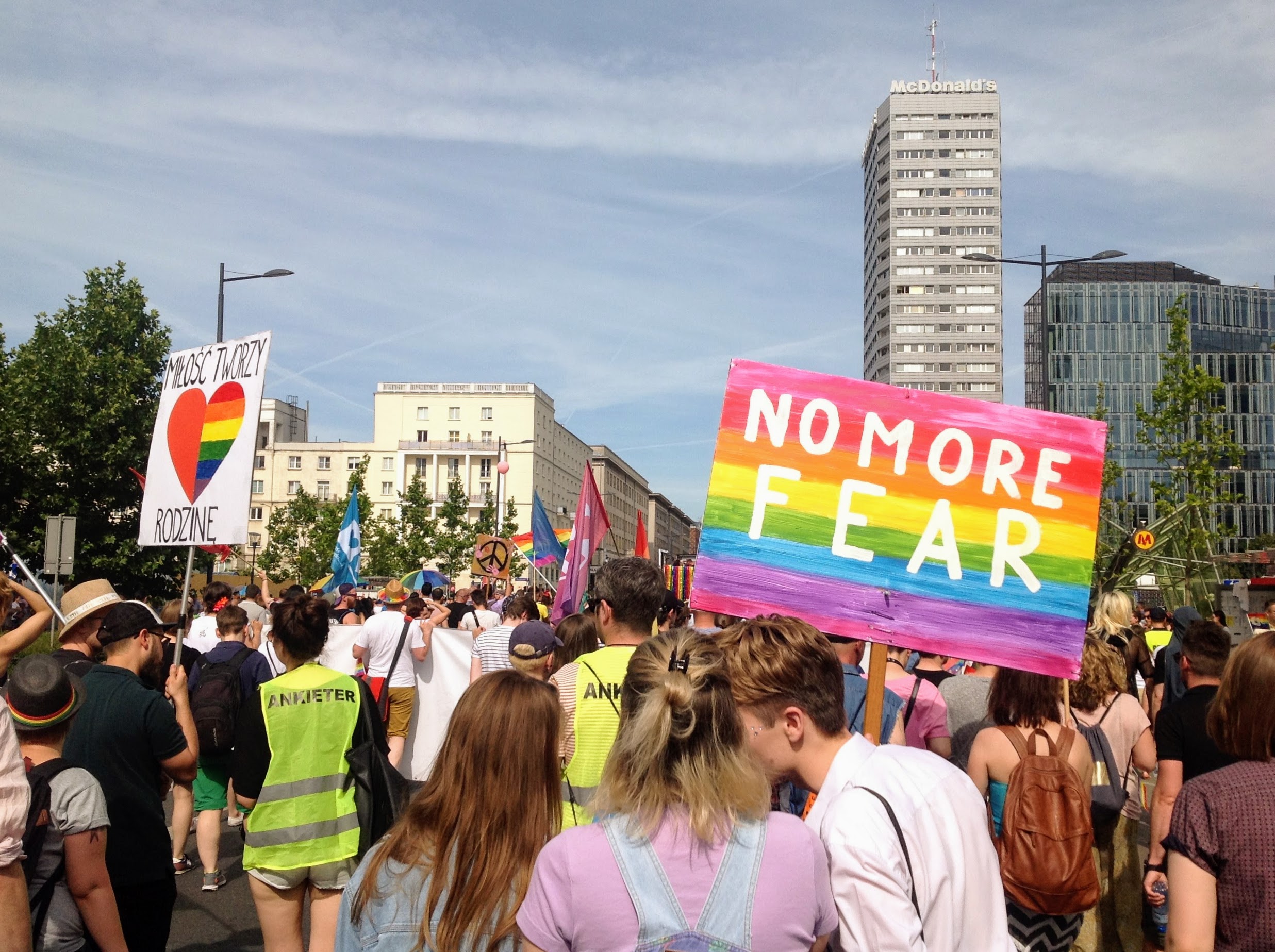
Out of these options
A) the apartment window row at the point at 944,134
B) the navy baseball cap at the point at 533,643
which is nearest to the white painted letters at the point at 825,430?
the navy baseball cap at the point at 533,643

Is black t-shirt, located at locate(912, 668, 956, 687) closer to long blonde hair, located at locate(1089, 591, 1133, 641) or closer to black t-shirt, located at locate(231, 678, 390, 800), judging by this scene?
long blonde hair, located at locate(1089, 591, 1133, 641)

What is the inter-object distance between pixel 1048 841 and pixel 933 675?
211 centimetres

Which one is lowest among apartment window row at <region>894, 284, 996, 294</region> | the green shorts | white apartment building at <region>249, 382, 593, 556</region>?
the green shorts

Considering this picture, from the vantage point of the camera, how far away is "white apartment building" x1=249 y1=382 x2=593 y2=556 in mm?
118625

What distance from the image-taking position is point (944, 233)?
12750 centimetres

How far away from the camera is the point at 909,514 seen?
4324 millimetres

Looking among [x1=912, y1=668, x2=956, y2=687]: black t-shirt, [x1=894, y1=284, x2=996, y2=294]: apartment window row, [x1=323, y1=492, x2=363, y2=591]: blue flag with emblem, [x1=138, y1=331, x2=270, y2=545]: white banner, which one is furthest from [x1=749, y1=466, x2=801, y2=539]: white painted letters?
[x1=894, y1=284, x2=996, y2=294]: apartment window row

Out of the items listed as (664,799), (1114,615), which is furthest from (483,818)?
(1114,615)

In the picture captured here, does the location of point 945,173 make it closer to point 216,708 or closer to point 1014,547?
point 216,708

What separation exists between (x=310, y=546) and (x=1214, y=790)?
7394 centimetres

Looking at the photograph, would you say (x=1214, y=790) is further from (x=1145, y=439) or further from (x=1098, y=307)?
(x=1098, y=307)

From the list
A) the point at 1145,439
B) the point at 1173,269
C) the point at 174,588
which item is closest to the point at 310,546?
the point at 174,588

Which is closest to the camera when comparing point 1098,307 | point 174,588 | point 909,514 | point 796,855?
point 796,855

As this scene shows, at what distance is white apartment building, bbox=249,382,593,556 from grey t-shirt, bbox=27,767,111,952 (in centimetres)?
11437
